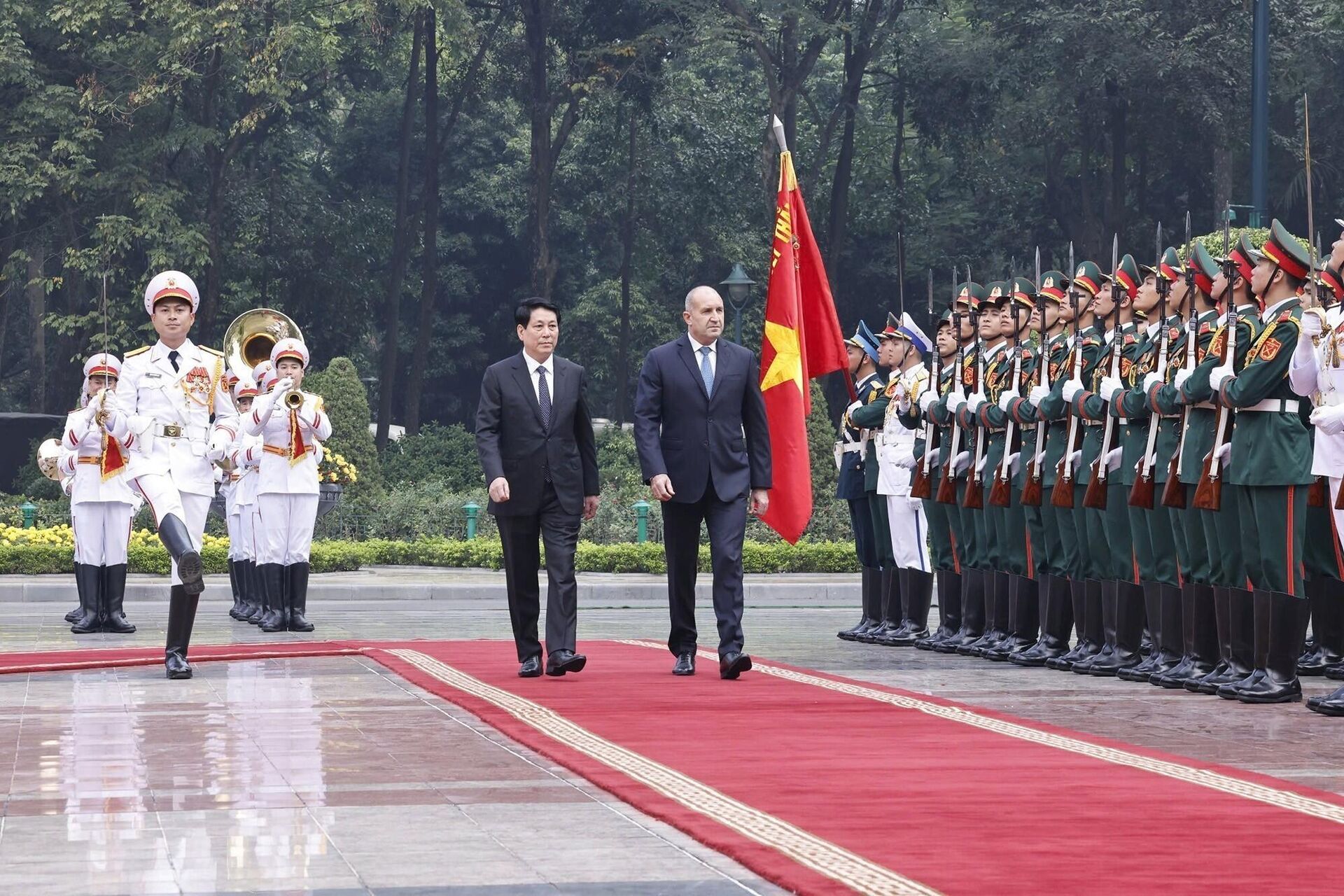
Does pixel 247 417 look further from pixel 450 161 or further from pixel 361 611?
pixel 450 161

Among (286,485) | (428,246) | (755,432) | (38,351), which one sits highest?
→ (428,246)

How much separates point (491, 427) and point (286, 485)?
5.10m

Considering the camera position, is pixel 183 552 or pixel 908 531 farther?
pixel 908 531

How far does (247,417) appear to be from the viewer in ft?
53.1

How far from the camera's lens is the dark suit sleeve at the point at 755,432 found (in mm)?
11906

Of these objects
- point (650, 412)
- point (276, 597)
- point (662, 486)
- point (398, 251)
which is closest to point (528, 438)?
point (650, 412)

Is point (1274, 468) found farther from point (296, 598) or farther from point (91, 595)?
point (91, 595)

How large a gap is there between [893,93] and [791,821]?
141ft

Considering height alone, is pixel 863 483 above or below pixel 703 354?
below

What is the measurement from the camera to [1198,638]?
38.4 ft

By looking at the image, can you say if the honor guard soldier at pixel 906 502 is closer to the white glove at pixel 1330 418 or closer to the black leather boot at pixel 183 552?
the white glove at pixel 1330 418

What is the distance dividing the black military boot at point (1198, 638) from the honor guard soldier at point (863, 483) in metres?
3.58

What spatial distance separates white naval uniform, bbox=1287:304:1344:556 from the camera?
1044 cm

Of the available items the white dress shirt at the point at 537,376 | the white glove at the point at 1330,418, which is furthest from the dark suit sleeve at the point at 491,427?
the white glove at the point at 1330,418
